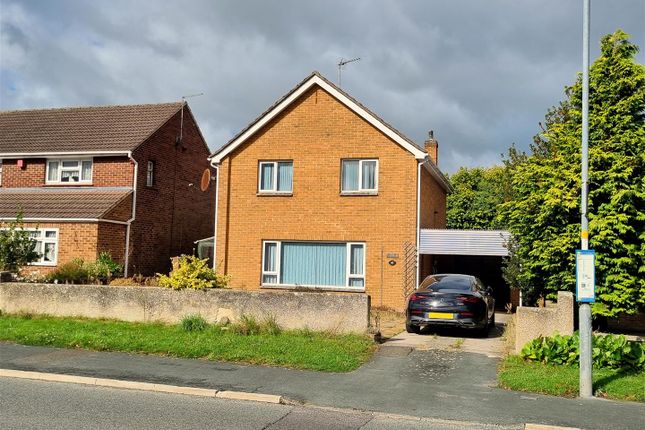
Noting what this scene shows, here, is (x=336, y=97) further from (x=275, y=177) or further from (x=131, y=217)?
(x=131, y=217)

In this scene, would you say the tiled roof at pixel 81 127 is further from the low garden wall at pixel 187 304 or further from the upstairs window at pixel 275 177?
the low garden wall at pixel 187 304

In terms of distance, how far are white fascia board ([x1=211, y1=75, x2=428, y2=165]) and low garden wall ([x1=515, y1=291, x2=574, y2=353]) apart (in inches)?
347

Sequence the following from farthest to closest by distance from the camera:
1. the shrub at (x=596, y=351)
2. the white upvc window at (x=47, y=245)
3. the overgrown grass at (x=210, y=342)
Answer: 1. the white upvc window at (x=47, y=245)
2. the overgrown grass at (x=210, y=342)
3. the shrub at (x=596, y=351)

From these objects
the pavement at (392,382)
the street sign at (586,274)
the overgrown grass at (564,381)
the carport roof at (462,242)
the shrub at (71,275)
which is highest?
the carport roof at (462,242)

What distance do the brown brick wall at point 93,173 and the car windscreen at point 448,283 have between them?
13.6m

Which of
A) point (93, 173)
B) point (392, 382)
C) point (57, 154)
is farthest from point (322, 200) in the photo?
point (57, 154)

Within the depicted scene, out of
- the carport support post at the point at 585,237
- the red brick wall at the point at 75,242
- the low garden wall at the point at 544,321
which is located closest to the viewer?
the carport support post at the point at 585,237

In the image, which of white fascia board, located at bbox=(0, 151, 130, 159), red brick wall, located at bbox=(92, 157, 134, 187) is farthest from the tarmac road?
white fascia board, located at bbox=(0, 151, 130, 159)

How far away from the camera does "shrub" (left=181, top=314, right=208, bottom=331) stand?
12170 mm

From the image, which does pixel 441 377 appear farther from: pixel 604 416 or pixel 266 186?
pixel 266 186

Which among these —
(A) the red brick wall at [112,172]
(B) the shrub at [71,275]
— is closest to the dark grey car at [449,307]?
(B) the shrub at [71,275]

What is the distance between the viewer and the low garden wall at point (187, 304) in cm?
1198

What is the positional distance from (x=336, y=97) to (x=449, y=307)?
9.18m

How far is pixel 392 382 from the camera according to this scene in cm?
879
